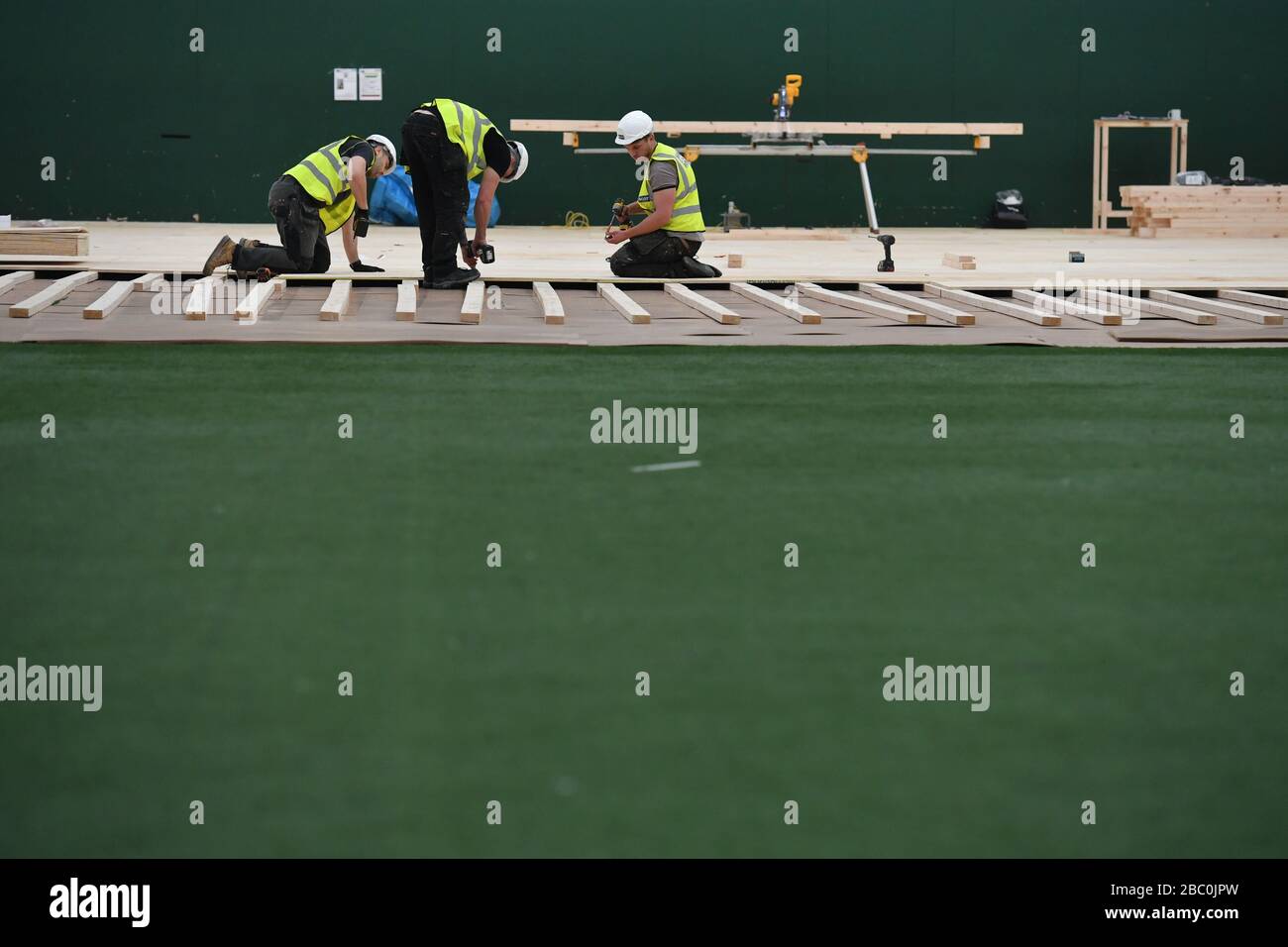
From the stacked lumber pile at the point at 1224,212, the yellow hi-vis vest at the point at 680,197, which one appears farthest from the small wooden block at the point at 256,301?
the stacked lumber pile at the point at 1224,212

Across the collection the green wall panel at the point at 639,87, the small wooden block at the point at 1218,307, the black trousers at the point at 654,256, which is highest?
the green wall panel at the point at 639,87

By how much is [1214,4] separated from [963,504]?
630 inches

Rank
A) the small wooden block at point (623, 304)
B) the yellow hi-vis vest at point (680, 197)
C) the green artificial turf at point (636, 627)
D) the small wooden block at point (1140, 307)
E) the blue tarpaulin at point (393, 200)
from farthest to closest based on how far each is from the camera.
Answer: the blue tarpaulin at point (393, 200)
the yellow hi-vis vest at point (680, 197)
the small wooden block at point (1140, 307)
the small wooden block at point (623, 304)
the green artificial turf at point (636, 627)

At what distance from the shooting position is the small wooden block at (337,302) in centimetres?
723

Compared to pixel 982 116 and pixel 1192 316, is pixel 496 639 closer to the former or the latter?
pixel 1192 316

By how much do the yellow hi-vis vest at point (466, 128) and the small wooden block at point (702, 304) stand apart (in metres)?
1.27

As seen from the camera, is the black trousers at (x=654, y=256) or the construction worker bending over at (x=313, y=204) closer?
the construction worker bending over at (x=313, y=204)

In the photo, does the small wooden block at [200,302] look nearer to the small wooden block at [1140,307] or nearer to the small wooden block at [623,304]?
the small wooden block at [623,304]

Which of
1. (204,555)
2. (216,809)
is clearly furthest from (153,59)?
(216,809)

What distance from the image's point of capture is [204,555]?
3381mm

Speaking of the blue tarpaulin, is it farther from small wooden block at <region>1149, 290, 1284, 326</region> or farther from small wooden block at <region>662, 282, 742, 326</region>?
small wooden block at <region>1149, 290, 1284, 326</region>

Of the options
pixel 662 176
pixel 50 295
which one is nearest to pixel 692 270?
pixel 662 176

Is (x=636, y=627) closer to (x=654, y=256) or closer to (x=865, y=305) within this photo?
(x=865, y=305)

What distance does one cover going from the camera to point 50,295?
790cm
